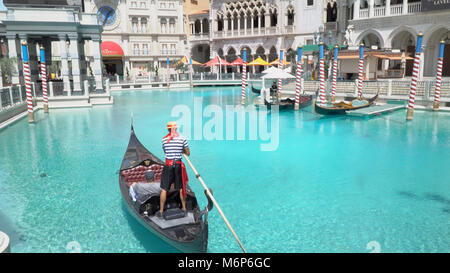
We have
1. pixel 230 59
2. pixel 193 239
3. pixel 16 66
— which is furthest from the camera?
pixel 230 59

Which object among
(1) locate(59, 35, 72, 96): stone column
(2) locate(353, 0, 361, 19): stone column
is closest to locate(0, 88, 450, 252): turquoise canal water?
(1) locate(59, 35, 72, 96): stone column

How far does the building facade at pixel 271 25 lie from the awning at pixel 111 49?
10.6 meters

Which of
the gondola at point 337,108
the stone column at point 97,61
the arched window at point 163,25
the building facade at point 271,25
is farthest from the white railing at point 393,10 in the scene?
the arched window at point 163,25

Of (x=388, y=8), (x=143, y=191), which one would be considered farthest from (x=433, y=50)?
(x=143, y=191)

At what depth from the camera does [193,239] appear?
15.1 feet

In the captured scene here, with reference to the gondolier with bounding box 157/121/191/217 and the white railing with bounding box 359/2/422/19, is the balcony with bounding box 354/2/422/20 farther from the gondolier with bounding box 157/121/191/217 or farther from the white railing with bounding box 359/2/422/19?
the gondolier with bounding box 157/121/191/217

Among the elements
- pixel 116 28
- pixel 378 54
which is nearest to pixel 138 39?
pixel 116 28

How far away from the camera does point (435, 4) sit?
2223 cm

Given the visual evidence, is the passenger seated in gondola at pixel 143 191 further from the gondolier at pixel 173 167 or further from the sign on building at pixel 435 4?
the sign on building at pixel 435 4

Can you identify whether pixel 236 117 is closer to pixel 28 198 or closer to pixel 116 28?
pixel 28 198

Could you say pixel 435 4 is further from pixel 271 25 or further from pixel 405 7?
pixel 271 25

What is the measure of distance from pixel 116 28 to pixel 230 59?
42.5 ft

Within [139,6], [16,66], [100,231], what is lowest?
[100,231]

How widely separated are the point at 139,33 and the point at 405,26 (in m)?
26.9
